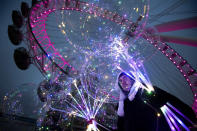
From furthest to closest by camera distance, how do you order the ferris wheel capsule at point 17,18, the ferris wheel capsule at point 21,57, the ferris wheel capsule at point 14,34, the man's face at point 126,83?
the ferris wheel capsule at point 21,57 < the ferris wheel capsule at point 17,18 < the ferris wheel capsule at point 14,34 < the man's face at point 126,83

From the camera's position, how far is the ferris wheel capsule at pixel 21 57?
796 centimetres

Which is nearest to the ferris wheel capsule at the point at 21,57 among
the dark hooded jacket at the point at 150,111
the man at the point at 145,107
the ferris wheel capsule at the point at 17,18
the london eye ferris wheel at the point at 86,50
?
the london eye ferris wheel at the point at 86,50

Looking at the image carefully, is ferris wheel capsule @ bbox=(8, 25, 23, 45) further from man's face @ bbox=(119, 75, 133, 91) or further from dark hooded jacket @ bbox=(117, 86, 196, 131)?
dark hooded jacket @ bbox=(117, 86, 196, 131)

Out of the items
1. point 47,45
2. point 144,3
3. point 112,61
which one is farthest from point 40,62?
point 144,3

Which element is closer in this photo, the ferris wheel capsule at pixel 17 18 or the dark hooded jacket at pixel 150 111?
the dark hooded jacket at pixel 150 111

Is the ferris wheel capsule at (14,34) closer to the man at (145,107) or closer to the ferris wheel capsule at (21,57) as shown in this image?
the ferris wheel capsule at (21,57)

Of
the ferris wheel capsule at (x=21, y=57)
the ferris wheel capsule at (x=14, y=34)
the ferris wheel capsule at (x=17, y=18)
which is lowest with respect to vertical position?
the ferris wheel capsule at (x=21, y=57)

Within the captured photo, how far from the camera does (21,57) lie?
8047 mm

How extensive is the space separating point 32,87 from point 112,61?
9.03 m

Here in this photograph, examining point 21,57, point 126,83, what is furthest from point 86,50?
point 21,57

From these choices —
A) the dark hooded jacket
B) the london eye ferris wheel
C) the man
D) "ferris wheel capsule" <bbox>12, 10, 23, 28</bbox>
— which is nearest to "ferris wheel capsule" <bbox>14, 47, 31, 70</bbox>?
the london eye ferris wheel

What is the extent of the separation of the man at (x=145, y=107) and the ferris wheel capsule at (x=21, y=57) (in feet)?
24.1

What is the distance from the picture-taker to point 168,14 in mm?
9227

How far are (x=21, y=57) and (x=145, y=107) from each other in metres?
8.01
